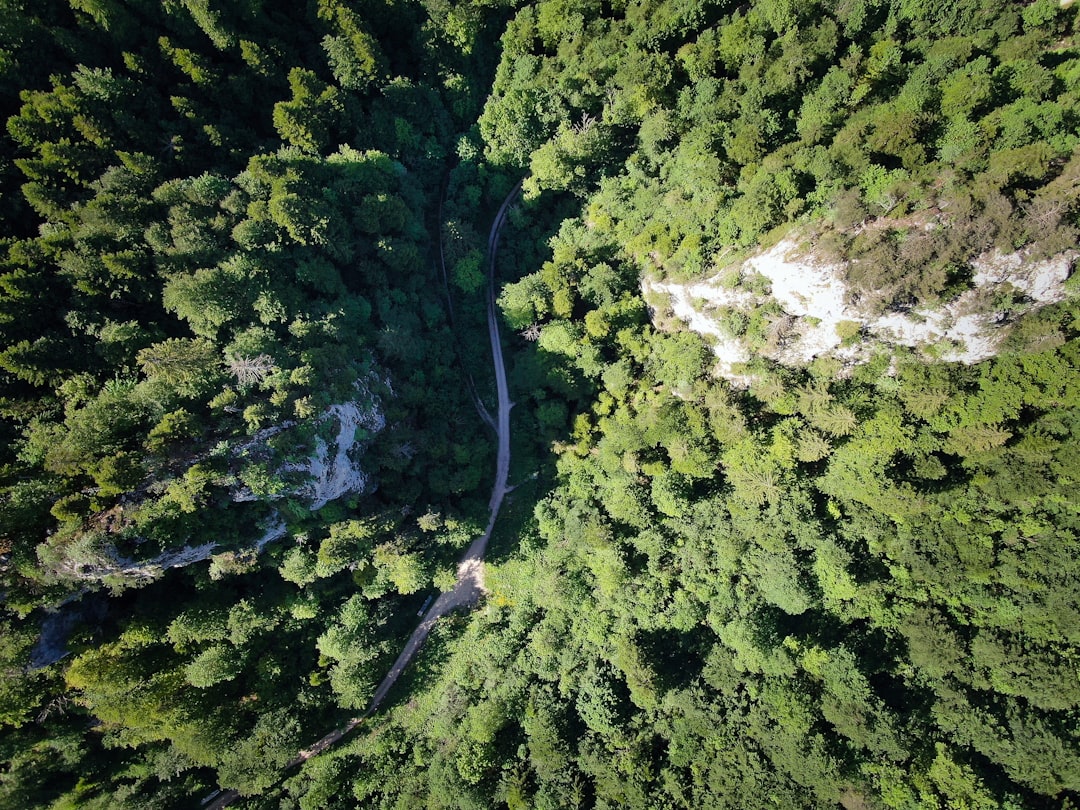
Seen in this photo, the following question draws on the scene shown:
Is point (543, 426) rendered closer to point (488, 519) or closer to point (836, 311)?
point (488, 519)

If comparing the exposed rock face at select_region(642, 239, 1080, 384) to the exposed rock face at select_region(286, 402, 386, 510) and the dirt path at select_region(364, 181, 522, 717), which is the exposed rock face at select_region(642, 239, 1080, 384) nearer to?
the dirt path at select_region(364, 181, 522, 717)

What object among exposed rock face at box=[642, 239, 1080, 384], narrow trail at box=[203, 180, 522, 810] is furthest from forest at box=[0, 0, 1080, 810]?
narrow trail at box=[203, 180, 522, 810]

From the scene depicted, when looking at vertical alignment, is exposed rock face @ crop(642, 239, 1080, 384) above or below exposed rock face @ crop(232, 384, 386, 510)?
below

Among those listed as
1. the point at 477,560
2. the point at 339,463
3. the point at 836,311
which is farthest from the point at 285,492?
the point at 836,311

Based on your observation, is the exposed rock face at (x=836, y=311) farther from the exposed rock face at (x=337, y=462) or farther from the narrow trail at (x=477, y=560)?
the exposed rock face at (x=337, y=462)

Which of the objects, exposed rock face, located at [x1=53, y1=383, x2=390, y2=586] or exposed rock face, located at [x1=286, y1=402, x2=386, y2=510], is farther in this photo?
exposed rock face, located at [x1=286, y1=402, x2=386, y2=510]

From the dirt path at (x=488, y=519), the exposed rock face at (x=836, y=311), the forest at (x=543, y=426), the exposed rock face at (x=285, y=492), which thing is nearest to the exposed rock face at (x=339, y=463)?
the exposed rock face at (x=285, y=492)
